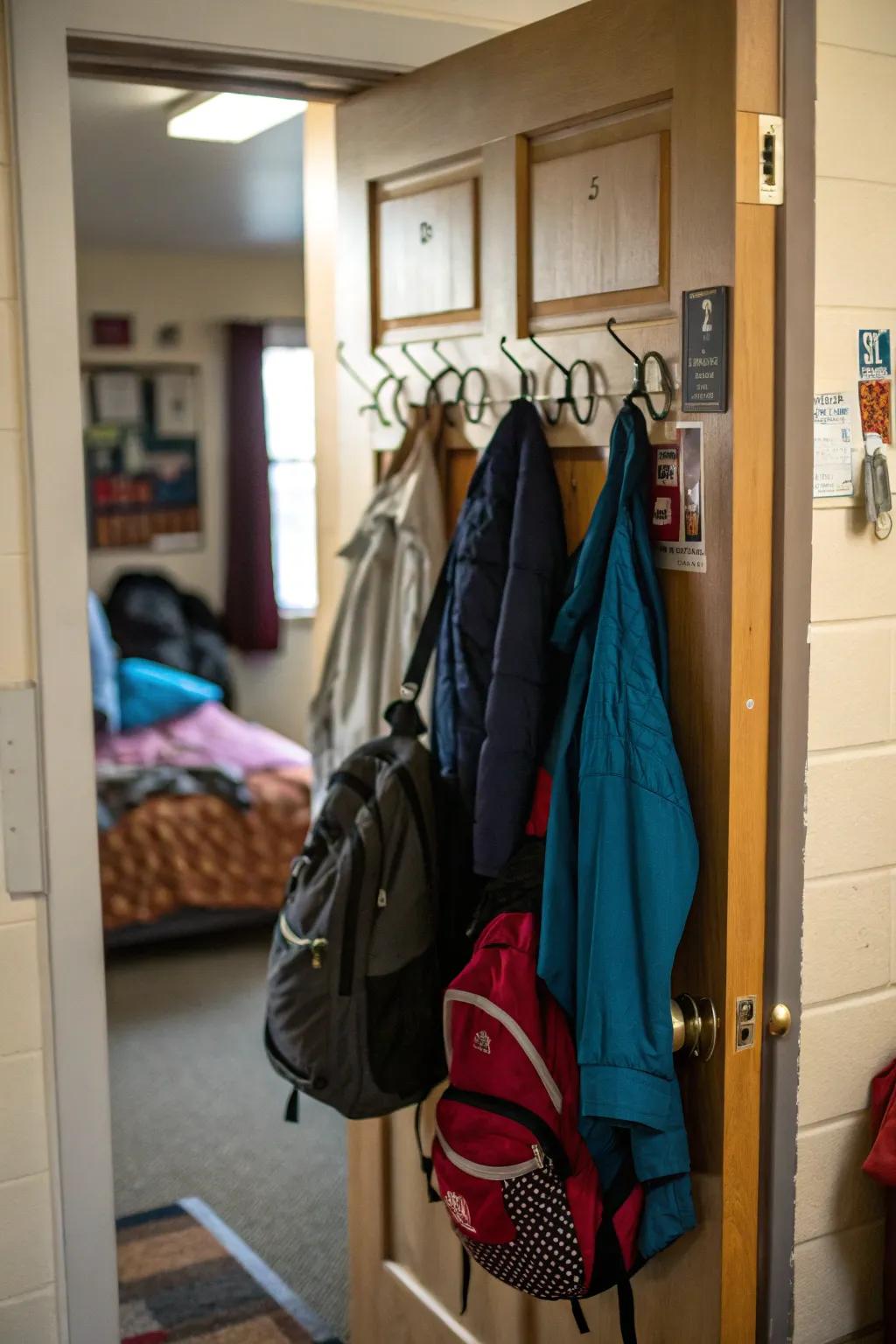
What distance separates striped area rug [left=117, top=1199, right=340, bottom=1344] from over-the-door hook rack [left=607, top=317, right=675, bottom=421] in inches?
77.4

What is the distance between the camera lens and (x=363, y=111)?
2305 millimetres

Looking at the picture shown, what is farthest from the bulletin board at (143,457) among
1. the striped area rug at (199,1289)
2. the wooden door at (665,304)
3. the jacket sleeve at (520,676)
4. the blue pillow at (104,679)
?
the jacket sleeve at (520,676)

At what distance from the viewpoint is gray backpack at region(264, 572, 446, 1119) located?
2012mm

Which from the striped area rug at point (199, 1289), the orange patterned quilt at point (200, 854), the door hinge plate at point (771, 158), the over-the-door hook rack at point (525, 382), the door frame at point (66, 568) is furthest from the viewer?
the orange patterned quilt at point (200, 854)

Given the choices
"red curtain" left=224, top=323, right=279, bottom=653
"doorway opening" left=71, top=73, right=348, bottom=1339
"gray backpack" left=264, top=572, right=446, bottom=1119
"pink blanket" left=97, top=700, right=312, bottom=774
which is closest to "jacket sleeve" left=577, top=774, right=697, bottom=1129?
"gray backpack" left=264, top=572, right=446, bottom=1119

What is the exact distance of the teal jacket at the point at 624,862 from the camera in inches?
65.7

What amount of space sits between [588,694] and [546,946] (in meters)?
0.31

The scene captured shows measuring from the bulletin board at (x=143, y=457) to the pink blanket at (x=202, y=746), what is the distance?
4.49ft

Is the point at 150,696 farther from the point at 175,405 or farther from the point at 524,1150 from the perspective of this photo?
the point at 524,1150

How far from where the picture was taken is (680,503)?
1.72 meters

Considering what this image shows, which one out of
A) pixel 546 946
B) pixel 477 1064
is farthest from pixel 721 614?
pixel 477 1064

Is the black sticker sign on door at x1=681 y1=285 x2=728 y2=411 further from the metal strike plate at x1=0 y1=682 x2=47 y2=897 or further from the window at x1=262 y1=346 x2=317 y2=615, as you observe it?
the window at x1=262 y1=346 x2=317 y2=615

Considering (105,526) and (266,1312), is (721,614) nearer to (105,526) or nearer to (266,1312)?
(266,1312)

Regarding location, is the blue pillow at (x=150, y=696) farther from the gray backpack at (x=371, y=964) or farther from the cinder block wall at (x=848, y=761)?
the cinder block wall at (x=848, y=761)
